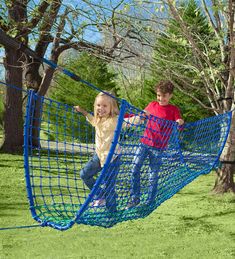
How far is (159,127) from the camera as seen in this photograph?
3.34m

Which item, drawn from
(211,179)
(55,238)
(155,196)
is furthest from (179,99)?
(155,196)

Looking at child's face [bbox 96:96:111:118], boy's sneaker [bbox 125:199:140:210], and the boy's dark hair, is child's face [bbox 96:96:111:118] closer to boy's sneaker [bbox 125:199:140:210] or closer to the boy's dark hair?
boy's sneaker [bbox 125:199:140:210]

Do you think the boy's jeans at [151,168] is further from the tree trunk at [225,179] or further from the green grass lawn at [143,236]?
the tree trunk at [225,179]

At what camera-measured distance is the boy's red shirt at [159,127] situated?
10.1 feet

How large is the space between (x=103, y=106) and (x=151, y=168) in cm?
51

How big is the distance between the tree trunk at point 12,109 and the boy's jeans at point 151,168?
823 centimetres

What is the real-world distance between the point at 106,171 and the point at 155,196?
2.33 ft

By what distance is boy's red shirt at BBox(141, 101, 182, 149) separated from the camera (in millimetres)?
3078

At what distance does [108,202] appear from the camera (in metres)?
2.86

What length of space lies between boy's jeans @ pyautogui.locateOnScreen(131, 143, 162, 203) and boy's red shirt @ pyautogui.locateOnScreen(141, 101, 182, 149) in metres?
0.06

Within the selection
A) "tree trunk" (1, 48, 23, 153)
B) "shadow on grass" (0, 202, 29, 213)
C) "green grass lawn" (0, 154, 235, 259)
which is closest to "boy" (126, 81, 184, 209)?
"green grass lawn" (0, 154, 235, 259)

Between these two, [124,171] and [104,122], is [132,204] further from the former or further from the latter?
[104,122]

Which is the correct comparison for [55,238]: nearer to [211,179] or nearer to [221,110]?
[221,110]

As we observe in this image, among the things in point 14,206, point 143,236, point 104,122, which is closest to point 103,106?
point 104,122
